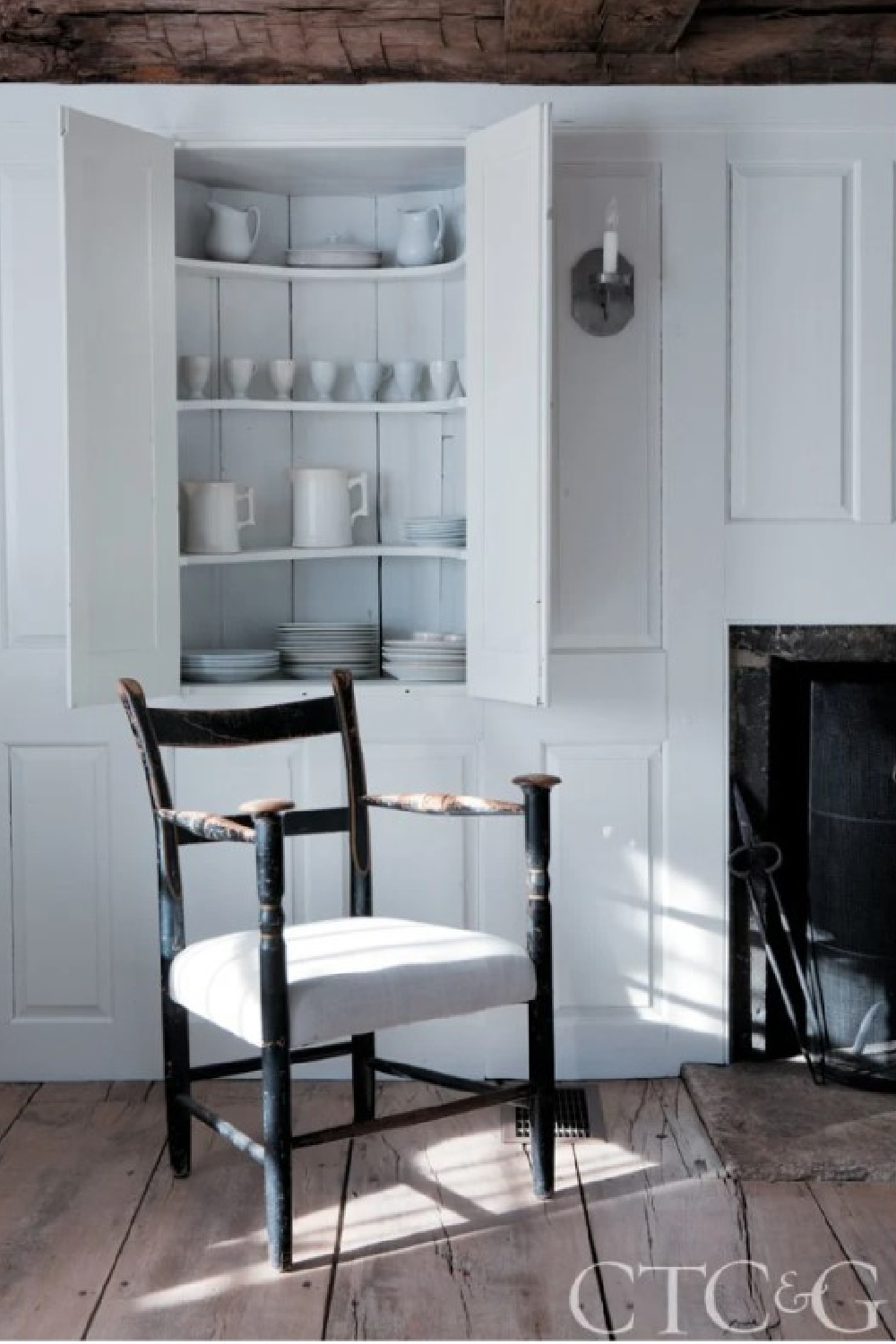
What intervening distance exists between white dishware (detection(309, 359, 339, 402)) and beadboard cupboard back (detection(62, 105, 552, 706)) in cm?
→ 7

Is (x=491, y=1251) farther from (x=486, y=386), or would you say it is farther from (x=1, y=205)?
(x=1, y=205)

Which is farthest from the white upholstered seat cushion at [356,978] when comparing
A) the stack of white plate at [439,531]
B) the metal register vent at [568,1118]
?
the stack of white plate at [439,531]

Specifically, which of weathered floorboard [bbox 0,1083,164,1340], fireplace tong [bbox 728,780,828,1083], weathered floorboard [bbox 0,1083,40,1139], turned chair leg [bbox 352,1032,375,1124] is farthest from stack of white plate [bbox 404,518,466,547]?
weathered floorboard [bbox 0,1083,40,1139]

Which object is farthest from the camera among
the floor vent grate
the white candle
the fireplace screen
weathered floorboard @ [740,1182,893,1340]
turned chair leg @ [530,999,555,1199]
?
the fireplace screen

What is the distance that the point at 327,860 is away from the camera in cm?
342

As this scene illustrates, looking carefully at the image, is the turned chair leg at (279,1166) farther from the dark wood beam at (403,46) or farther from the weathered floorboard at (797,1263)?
the dark wood beam at (403,46)

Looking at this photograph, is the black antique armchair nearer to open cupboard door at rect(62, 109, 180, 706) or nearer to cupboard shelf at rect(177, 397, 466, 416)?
open cupboard door at rect(62, 109, 180, 706)

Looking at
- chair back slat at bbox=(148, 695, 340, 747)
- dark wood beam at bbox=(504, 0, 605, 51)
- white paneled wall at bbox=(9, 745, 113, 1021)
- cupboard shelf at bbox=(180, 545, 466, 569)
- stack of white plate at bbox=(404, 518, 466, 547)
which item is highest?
dark wood beam at bbox=(504, 0, 605, 51)

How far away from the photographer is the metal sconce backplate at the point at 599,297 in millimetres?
3338

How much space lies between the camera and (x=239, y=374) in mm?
3484

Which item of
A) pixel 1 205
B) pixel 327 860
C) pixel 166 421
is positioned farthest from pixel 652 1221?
pixel 1 205

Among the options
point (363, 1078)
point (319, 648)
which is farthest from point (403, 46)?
point (363, 1078)

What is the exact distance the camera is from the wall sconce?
334cm

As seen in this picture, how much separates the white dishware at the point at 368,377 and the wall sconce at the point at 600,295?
1.58 feet
